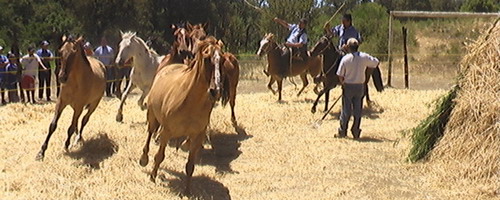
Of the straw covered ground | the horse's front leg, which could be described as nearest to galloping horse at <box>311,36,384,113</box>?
the straw covered ground

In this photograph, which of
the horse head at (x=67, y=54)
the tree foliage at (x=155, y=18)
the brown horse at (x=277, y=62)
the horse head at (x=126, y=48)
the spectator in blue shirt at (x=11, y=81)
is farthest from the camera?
the tree foliage at (x=155, y=18)

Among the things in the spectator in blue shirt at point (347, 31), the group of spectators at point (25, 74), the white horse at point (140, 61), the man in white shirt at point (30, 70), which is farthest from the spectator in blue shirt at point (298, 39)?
the man in white shirt at point (30, 70)

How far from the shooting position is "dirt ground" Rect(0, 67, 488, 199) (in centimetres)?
773

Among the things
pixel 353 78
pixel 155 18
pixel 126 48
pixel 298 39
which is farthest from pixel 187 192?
pixel 155 18

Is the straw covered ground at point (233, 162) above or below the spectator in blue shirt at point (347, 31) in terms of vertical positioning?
below

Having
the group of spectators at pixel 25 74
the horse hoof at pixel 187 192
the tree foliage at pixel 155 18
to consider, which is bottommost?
the horse hoof at pixel 187 192

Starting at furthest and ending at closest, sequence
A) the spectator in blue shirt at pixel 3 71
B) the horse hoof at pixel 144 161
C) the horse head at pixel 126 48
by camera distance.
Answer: the spectator in blue shirt at pixel 3 71
the horse head at pixel 126 48
the horse hoof at pixel 144 161

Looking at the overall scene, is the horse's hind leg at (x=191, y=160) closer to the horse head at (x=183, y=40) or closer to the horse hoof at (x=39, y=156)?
the horse hoof at (x=39, y=156)

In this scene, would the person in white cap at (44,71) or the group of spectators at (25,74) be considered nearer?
the group of spectators at (25,74)

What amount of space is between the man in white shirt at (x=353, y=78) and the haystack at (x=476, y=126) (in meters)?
2.19

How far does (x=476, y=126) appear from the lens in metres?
8.17

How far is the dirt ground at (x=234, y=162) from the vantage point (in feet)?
25.4

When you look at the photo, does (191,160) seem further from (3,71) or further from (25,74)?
(25,74)

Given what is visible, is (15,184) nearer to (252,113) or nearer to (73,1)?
(252,113)
